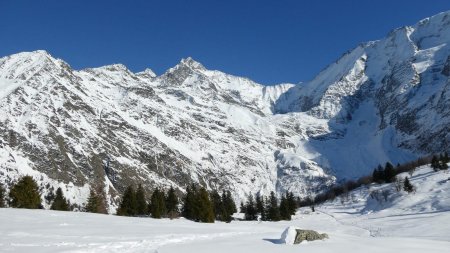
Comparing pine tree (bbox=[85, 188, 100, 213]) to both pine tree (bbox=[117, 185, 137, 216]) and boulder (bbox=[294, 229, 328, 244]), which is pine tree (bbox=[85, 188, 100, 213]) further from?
boulder (bbox=[294, 229, 328, 244])

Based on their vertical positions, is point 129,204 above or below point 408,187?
below

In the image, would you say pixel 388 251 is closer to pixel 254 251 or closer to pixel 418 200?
pixel 254 251

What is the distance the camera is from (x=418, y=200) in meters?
91.5

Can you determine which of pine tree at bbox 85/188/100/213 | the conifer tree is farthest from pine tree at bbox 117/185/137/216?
the conifer tree

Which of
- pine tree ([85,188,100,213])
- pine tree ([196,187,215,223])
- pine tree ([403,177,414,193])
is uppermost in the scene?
pine tree ([403,177,414,193])

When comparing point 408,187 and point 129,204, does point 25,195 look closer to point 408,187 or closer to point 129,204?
point 129,204

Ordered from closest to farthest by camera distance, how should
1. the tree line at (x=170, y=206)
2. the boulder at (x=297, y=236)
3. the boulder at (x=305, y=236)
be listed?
the boulder at (x=297, y=236) < the boulder at (x=305, y=236) < the tree line at (x=170, y=206)

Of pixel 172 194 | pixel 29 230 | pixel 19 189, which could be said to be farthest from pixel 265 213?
pixel 29 230

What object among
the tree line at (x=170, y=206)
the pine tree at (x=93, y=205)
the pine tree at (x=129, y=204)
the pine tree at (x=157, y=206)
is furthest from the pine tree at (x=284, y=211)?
the pine tree at (x=93, y=205)

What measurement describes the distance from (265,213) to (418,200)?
36474mm

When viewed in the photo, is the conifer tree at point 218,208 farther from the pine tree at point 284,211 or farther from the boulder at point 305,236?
the boulder at point 305,236

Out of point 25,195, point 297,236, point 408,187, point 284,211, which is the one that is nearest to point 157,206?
point 25,195

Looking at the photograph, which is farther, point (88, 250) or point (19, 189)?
point (19, 189)

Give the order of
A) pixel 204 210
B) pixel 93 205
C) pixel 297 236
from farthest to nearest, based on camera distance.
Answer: pixel 93 205 < pixel 204 210 < pixel 297 236
